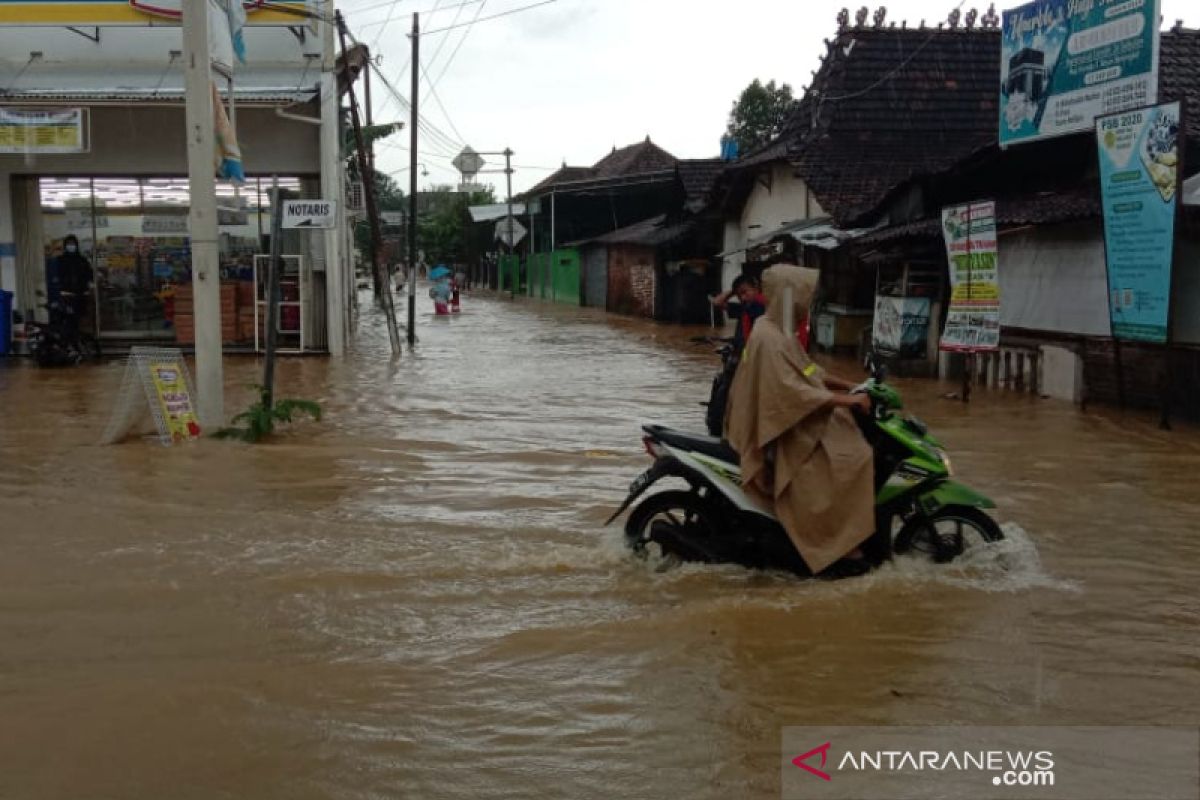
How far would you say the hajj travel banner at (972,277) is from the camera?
12.7 meters

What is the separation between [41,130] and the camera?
1577 cm

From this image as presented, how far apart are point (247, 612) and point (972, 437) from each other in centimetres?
731

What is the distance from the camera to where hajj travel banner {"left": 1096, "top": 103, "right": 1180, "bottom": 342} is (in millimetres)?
10258

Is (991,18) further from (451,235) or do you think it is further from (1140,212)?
(451,235)

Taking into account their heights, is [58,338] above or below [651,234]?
below

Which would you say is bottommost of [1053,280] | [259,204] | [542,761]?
[542,761]

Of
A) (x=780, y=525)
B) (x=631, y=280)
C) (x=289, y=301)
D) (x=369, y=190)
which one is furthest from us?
(x=631, y=280)

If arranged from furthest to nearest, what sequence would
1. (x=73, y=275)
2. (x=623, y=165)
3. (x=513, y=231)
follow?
1. (x=623, y=165)
2. (x=513, y=231)
3. (x=73, y=275)

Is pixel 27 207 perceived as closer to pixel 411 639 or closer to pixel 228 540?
pixel 228 540

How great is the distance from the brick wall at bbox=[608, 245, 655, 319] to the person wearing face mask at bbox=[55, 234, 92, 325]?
17.5 metres

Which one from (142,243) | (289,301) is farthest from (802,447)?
(142,243)

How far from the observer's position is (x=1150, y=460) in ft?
30.8

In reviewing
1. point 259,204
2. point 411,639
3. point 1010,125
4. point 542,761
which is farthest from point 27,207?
point 542,761

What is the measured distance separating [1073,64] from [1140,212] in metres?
3.97
